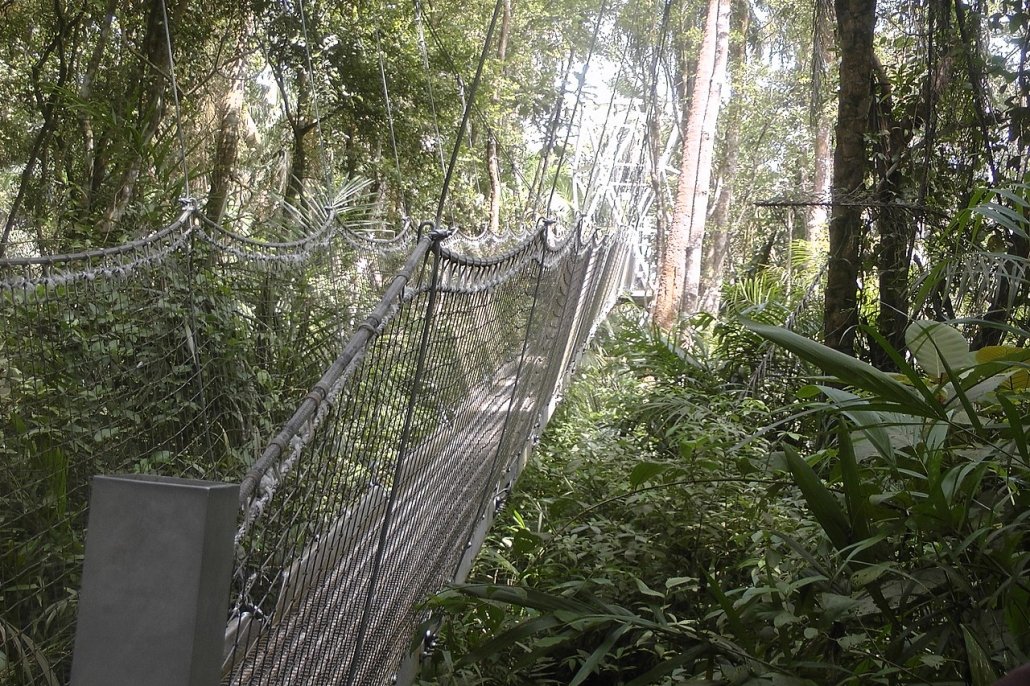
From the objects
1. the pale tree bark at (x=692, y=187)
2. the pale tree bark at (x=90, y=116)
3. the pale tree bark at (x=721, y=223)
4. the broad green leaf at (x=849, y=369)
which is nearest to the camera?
the broad green leaf at (x=849, y=369)

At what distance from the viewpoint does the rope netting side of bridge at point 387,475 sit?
1222mm

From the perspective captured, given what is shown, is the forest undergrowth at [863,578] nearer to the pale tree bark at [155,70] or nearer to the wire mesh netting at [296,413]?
the wire mesh netting at [296,413]

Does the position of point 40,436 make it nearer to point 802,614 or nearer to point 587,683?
point 587,683

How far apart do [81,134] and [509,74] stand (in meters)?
7.45

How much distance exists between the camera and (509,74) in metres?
13.1

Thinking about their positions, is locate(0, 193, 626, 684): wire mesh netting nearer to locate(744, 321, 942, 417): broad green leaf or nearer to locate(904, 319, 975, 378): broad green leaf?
locate(744, 321, 942, 417): broad green leaf

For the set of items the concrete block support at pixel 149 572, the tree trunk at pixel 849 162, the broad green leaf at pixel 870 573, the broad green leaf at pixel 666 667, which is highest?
the tree trunk at pixel 849 162

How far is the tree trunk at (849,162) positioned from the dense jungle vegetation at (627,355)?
0.01m

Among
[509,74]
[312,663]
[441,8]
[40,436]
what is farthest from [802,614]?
[509,74]

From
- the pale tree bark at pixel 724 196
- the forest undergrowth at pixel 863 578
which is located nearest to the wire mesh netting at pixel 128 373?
the forest undergrowth at pixel 863 578

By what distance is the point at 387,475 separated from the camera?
1821mm

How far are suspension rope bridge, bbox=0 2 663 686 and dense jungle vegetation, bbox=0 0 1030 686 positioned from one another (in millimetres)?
38

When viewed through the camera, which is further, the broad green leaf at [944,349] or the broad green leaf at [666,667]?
the broad green leaf at [944,349]

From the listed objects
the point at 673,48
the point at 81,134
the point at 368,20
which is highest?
the point at 673,48
